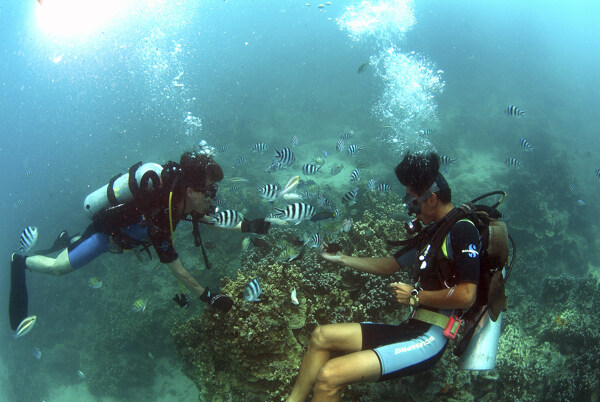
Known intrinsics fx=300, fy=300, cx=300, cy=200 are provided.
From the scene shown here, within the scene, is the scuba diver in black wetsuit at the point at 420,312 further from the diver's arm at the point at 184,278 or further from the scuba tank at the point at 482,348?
the diver's arm at the point at 184,278

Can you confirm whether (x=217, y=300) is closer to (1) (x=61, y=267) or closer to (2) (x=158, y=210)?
(2) (x=158, y=210)

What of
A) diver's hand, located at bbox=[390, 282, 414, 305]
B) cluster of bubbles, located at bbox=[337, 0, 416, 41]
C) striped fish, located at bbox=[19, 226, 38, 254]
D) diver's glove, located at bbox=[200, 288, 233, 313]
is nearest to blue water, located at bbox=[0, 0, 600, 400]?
cluster of bubbles, located at bbox=[337, 0, 416, 41]

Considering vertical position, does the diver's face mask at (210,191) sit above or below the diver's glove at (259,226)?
above

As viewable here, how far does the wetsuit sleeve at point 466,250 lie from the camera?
2.42 meters

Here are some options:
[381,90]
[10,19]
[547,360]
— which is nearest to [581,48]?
[381,90]

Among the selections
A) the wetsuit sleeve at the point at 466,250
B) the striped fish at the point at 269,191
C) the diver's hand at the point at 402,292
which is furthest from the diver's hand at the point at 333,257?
the striped fish at the point at 269,191

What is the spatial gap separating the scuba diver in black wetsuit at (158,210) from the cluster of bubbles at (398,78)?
12072 millimetres

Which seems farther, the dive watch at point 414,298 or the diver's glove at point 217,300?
the diver's glove at point 217,300

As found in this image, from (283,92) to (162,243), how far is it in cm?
4047

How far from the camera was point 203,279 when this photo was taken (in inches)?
380

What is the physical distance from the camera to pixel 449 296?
2463 millimetres

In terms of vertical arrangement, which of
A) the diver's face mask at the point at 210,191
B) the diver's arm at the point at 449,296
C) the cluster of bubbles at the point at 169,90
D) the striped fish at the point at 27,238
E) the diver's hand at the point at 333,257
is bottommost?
the cluster of bubbles at the point at 169,90

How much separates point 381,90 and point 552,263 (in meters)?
26.9

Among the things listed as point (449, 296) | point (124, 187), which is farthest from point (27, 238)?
point (449, 296)
